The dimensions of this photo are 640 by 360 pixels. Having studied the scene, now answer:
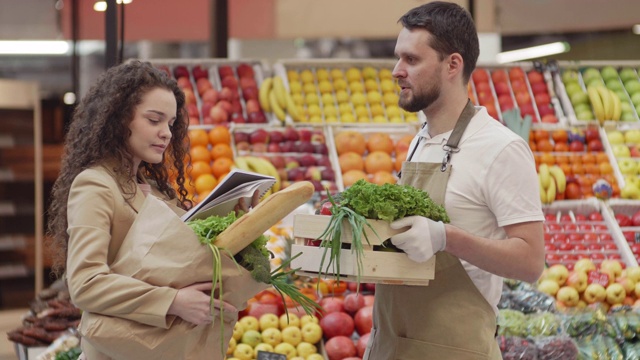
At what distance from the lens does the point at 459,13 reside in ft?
8.72

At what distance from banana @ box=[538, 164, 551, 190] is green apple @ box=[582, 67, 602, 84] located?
4.19ft

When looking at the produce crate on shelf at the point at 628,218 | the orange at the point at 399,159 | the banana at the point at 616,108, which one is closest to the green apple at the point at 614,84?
the banana at the point at 616,108

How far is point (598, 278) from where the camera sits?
5277 mm

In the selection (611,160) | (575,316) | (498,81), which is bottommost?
(575,316)

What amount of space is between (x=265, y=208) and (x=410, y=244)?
0.39 m

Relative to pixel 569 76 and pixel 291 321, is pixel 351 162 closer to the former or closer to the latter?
pixel 291 321

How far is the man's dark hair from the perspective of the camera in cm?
262

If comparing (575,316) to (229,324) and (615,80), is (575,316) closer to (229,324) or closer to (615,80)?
(229,324)

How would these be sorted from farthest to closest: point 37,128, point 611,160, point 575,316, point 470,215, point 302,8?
1. point 37,128
2. point 302,8
3. point 611,160
4. point 575,316
5. point 470,215

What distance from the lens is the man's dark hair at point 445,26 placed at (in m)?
2.62

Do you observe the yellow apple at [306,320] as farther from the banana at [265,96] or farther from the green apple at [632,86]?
the green apple at [632,86]

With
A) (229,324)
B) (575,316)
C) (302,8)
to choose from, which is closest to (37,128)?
(302,8)

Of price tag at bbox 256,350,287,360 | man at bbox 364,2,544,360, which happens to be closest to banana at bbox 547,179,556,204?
price tag at bbox 256,350,287,360

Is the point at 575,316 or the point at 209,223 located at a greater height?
the point at 209,223
